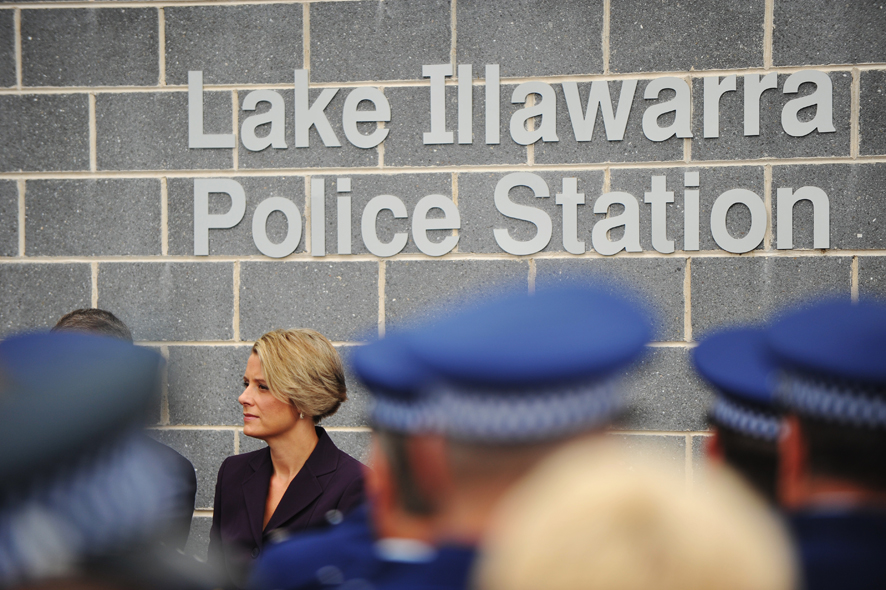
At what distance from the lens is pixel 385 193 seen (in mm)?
2760

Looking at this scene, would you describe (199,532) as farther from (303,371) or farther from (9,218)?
→ (9,218)

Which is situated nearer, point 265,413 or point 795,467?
point 795,467

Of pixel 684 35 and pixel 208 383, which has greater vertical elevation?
pixel 684 35

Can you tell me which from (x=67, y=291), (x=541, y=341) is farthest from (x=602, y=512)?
(x=67, y=291)

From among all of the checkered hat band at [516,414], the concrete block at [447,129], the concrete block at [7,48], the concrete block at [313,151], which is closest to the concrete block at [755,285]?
the concrete block at [447,129]

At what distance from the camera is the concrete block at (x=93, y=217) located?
284 cm

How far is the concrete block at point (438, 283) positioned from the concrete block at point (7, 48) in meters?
1.80

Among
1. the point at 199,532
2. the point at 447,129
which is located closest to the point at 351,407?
the point at 199,532

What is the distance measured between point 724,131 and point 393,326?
1501mm

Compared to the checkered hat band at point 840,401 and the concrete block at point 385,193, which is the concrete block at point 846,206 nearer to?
the concrete block at point 385,193

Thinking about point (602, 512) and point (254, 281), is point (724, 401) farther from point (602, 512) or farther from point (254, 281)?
point (254, 281)

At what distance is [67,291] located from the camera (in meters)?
2.87

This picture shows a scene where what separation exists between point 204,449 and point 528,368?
99.0 inches

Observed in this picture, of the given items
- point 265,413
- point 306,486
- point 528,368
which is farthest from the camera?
point 265,413
